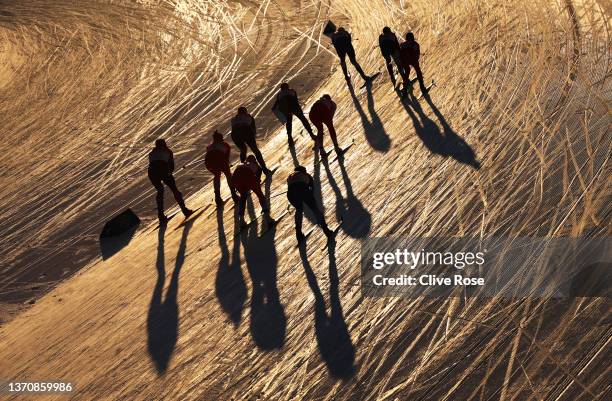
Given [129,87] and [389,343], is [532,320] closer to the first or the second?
[389,343]

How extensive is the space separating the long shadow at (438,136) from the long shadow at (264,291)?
3.22m

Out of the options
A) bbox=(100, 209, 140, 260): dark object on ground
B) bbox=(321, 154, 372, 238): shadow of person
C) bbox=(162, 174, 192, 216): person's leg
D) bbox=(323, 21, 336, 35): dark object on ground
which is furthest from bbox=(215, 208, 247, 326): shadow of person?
bbox=(323, 21, 336, 35): dark object on ground

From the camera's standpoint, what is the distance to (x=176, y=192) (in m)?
13.8

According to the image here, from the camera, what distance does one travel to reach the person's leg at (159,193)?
531 inches

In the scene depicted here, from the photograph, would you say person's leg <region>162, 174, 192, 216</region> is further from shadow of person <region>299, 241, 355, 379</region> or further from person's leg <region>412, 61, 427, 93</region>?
person's leg <region>412, 61, 427, 93</region>

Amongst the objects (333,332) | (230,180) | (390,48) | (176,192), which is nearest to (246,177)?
(230,180)

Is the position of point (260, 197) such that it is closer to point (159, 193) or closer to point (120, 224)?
point (159, 193)

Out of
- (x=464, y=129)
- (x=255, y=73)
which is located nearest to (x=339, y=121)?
(x=464, y=129)

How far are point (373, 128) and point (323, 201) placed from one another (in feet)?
9.08

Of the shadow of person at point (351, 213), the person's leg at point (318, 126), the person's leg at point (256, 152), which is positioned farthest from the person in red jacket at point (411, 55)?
the person's leg at point (256, 152)

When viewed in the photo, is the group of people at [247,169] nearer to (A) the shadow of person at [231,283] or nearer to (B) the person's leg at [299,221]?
(B) the person's leg at [299,221]

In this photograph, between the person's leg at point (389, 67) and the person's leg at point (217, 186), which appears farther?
the person's leg at point (389, 67)

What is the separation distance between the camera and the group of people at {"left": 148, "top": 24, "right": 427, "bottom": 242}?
11.7m

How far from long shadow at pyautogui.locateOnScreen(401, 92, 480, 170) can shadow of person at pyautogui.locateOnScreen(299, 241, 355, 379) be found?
334cm
